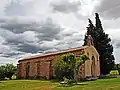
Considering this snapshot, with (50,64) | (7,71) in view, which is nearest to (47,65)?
(50,64)

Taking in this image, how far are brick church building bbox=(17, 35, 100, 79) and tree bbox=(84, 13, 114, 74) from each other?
12.1 feet

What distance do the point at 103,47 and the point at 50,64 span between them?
1536cm

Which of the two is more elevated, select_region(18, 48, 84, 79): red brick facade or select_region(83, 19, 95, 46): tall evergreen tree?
select_region(83, 19, 95, 46): tall evergreen tree

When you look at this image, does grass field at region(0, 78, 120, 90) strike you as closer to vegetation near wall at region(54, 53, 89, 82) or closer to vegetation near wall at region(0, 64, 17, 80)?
vegetation near wall at region(54, 53, 89, 82)

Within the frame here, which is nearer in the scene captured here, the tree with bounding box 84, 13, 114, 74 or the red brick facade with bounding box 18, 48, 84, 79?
the red brick facade with bounding box 18, 48, 84, 79

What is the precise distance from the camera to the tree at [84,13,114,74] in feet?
218

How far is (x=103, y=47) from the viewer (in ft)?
221

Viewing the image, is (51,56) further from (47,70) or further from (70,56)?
(70,56)

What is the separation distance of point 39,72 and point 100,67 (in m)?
16.8

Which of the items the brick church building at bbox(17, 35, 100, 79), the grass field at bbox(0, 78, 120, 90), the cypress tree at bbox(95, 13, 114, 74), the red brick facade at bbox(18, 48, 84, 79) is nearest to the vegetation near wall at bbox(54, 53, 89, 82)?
the grass field at bbox(0, 78, 120, 90)

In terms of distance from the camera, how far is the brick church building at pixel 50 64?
57438 millimetres

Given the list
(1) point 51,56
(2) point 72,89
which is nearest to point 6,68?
(1) point 51,56

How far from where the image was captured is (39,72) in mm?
67562

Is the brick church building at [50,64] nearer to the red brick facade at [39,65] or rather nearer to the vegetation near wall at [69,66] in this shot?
the red brick facade at [39,65]
